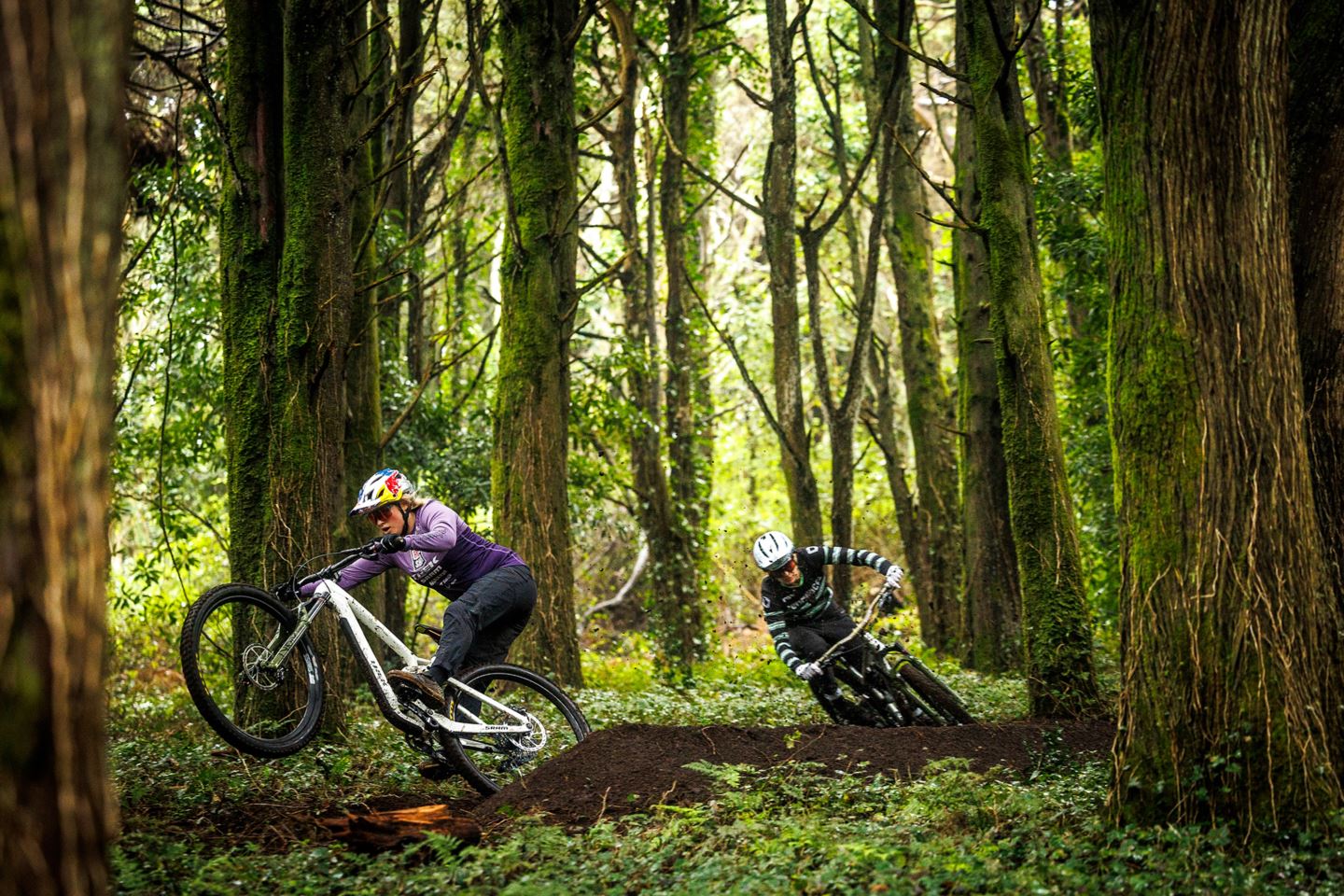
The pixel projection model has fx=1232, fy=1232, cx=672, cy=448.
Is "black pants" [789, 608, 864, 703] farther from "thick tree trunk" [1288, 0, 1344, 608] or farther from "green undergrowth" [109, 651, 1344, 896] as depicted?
"thick tree trunk" [1288, 0, 1344, 608]

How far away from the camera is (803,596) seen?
424 inches

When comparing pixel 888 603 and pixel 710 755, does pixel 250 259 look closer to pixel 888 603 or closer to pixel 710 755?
pixel 710 755

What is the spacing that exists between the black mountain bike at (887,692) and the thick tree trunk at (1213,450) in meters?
4.32

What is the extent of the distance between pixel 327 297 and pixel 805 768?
480 centimetres

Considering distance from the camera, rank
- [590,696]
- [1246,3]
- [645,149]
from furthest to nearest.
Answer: [645,149], [590,696], [1246,3]

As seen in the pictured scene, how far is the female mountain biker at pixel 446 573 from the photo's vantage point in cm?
834

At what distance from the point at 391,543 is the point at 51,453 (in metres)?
5.31

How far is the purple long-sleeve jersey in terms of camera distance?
8.40 m

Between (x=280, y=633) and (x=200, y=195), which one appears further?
(x=200, y=195)

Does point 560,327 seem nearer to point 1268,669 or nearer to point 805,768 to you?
point 805,768

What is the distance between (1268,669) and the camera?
5.71m

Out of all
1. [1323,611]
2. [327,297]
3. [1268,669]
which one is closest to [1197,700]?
[1268,669]

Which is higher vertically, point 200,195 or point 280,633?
point 200,195

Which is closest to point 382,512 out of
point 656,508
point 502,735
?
point 502,735
